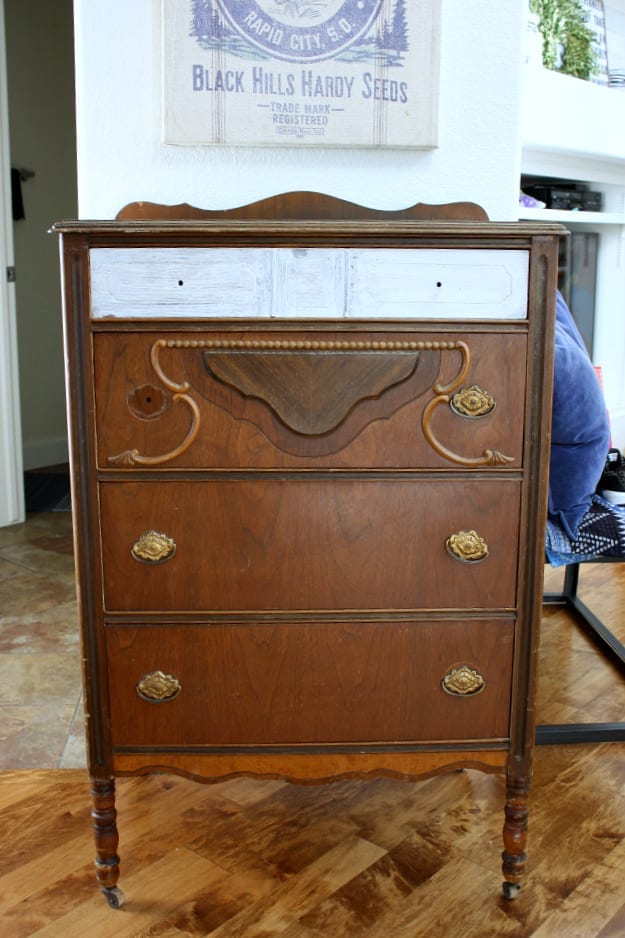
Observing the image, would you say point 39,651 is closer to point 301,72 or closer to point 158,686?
point 158,686

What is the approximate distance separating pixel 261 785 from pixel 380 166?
1225mm

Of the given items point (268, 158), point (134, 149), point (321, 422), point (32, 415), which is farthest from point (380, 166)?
point (32, 415)

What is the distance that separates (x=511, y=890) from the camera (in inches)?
60.0

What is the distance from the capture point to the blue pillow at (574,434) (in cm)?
175

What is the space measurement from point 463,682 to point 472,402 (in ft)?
1.45

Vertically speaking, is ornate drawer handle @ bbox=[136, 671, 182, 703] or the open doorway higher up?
the open doorway

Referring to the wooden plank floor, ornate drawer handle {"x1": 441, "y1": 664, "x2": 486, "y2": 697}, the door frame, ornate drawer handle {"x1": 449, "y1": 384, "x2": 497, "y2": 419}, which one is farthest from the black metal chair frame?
the door frame

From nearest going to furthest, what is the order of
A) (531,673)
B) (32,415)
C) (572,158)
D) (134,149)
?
(531,673) → (134,149) → (572,158) → (32,415)

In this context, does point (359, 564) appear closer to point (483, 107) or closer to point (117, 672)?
point (117, 672)

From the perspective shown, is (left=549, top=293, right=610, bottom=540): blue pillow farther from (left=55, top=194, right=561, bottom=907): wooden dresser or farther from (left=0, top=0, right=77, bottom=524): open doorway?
(left=0, top=0, right=77, bottom=524): open doorway

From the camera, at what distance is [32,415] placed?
457cm

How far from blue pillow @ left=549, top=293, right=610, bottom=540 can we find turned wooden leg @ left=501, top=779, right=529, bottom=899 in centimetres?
58

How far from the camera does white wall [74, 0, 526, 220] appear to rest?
1659mm

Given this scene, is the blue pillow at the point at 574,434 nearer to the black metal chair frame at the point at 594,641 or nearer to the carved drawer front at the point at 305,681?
the black metal chair frame at the point at 594,641
